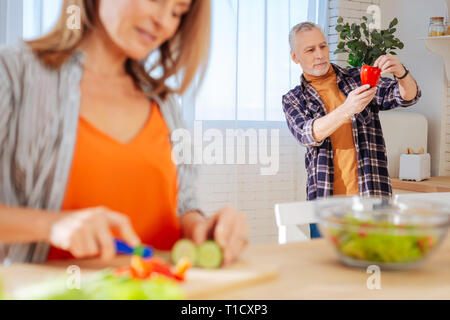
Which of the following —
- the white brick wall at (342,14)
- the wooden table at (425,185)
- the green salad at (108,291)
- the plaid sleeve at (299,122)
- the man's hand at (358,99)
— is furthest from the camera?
the white brick wall at (342,14)

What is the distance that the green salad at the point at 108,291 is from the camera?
1.70 ft

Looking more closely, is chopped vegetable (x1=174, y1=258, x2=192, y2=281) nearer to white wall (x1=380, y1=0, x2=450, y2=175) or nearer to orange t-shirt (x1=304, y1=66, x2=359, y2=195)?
orange t-shirt (x1=304, y1=66, x2=359, y2=195)

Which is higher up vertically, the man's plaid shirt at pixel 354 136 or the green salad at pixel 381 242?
the man's plaid shirt at pixel 354 136

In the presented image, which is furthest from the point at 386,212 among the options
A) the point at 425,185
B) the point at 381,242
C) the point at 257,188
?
the point at 257,188

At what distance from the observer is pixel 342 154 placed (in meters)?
1.96

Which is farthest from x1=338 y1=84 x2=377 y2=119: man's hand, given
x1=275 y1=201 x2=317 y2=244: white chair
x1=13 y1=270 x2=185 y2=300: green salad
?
x1=13 y1=270 x2=185 y2=300: green salad

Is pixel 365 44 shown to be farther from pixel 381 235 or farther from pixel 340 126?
pixel 381 235

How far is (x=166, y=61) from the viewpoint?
894 mm

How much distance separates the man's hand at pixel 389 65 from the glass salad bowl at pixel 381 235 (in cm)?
108

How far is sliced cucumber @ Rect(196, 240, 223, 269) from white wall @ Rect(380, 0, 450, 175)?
250cm

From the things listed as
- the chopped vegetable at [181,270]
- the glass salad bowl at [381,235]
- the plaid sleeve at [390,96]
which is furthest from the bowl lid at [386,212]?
the plaid sleeve at [390,96]

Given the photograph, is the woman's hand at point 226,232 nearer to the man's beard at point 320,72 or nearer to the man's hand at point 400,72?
the man's hand at point 400,72

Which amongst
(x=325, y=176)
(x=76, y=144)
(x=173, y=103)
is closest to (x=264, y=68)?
(x=325, y=176)
